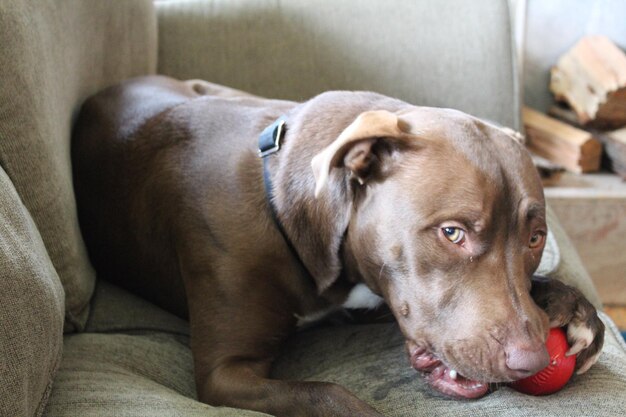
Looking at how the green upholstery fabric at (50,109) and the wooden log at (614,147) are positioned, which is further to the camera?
the wooden log at (614,147)

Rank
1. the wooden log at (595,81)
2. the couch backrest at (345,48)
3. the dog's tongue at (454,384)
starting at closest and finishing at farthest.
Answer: the dog's tongue at (454,384) < the couch backrest at (345,48) < the wooden log at (595,81)

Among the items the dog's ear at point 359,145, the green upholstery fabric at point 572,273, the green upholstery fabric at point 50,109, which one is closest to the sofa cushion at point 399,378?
the green upholstery fabric at point 572,273

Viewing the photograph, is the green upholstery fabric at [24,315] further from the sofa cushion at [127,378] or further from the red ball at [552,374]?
the red ball at [552,374]

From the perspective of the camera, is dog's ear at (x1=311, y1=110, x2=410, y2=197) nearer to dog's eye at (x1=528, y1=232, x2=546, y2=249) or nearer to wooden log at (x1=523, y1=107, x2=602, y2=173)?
dog's eye at (x1=528, y1=232, x2=546, y2=249)

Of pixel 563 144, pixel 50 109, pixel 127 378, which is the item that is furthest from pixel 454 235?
pixel 563 144

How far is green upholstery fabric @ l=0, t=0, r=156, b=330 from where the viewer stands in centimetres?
154

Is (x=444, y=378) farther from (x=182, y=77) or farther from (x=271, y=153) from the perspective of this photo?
(x=182, y=77)

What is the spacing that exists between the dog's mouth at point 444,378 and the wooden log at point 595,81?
6.44ft

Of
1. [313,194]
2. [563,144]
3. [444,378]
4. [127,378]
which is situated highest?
[313,194]

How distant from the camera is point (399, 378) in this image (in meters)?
1.53

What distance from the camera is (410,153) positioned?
1.43 m

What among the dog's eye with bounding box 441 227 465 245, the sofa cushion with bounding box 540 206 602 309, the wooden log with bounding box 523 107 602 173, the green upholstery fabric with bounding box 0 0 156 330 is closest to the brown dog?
the dog's eye with bounding box 441 227 465 245

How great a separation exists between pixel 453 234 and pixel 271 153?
0.46m

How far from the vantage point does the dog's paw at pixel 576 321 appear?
1455 mm
